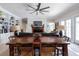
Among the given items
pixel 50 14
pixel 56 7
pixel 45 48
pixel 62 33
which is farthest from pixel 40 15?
pixel 45 48

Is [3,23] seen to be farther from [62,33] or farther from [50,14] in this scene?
[62,33]

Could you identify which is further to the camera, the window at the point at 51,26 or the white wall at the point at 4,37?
the window at the point at 51,26

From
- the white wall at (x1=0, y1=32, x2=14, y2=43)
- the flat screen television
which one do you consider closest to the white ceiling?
the flat screen television

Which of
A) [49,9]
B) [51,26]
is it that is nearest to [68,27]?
[51,26]

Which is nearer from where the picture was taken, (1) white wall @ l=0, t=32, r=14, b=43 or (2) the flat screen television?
(1) white wall @ l=0, t=32, r=14, b=43

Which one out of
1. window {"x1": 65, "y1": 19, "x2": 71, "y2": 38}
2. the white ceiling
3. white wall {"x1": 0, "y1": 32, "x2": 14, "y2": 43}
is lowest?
white wall {"x1": 0, "y1": 32, "x2": 14, "y2": 43}

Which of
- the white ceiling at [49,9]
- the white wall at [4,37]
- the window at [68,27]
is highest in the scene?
the white ceiling at [49,9]

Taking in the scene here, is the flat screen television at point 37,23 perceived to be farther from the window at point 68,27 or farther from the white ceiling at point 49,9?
the window at point 68,27

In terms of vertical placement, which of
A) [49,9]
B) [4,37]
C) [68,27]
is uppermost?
[49,9]

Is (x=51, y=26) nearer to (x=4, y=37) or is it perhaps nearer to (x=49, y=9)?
(x=49, y=9)

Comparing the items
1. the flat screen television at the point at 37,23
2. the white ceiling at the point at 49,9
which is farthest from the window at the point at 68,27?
the flat screen television at the point at 37,23

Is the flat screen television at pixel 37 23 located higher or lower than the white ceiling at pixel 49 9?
lower

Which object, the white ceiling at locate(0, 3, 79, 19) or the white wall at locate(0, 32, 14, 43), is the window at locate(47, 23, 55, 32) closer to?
the white ceiling at locate(0, 3, 79, 19)

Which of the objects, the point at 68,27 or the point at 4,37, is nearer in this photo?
the point at 4,37
